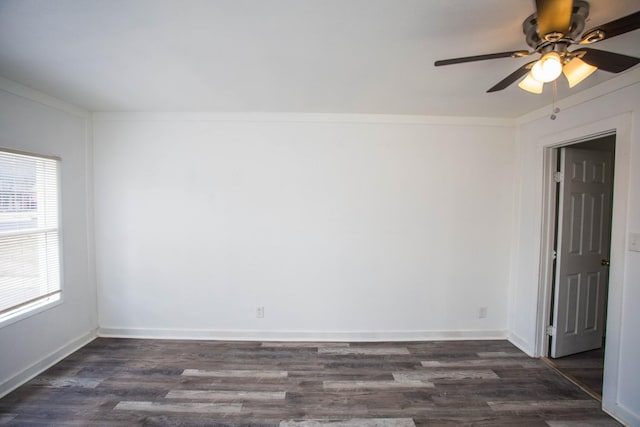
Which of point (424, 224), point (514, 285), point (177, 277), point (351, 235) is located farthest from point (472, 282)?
point (177, 277)

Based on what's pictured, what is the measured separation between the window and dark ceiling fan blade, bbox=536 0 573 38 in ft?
11.6

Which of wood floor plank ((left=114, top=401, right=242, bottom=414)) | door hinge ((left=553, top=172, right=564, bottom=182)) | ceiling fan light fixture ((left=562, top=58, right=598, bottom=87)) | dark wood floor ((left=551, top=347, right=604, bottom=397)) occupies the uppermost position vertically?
ceiling fan light fixture ((left=562, top=58, right=598, bottom=87))

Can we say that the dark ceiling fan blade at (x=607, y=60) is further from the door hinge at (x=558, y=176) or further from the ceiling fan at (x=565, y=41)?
the door hinge at (x=558, y=176)

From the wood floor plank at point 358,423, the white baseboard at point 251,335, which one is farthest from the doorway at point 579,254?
the wood floor plank at point 358,423

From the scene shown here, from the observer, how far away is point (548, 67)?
1159 mm

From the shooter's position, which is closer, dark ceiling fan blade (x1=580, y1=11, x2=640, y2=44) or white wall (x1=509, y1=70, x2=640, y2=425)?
dark ceiling fan blade (x1=580, y1=11, x2=640, y2=44)

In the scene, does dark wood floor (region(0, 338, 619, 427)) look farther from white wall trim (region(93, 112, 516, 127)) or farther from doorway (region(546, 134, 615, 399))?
white wall trim (region(93, 112, 516, 127))

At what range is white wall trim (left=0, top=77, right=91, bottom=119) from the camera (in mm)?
2022

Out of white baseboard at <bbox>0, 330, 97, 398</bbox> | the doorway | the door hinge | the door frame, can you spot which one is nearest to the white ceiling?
the door frame

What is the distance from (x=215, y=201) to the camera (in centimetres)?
278

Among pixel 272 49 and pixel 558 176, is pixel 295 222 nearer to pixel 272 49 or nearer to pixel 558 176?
pixel 272 49

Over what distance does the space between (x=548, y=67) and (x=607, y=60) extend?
30 centimetres

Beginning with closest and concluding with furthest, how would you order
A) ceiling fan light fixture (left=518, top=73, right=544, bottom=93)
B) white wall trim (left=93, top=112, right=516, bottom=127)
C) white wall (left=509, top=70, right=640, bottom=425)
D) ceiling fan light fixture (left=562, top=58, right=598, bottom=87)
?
ceiling fan light fixture (left=562, top=58, right=598, bottom=87), ceiling fan light fixture (left=518, top=73, right=544, bottom=93), white wall (left=509, top=70, right=640, bottom=425), white wall trim (left=93, top=112, right=516, bottom=127)

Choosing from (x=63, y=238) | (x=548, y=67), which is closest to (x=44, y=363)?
(x=63, y=238)
